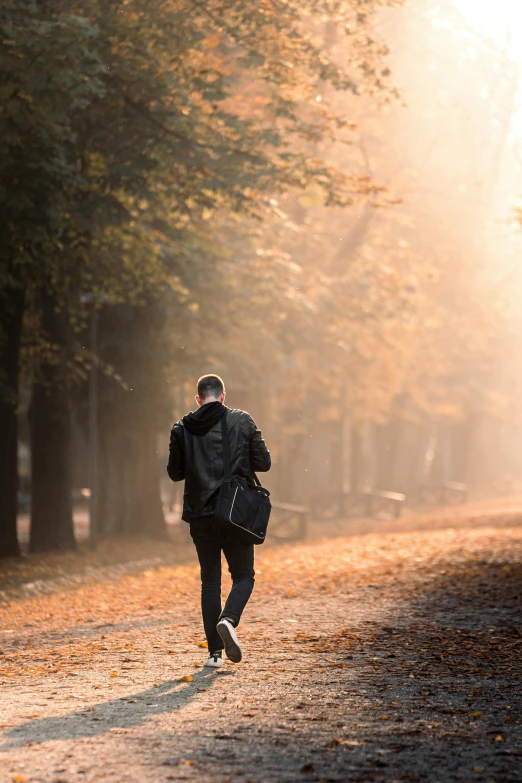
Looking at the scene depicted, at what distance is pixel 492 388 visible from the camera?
56.7m

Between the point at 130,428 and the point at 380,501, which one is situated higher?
the point at 130,428

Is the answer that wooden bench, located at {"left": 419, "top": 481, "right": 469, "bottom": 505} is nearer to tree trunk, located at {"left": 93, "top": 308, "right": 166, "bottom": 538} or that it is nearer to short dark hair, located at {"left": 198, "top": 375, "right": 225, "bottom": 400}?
tree trunk, located at {"left": 93, "top": 308, "right": 166, "bottom": 538}

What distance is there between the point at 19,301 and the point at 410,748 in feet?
42.8

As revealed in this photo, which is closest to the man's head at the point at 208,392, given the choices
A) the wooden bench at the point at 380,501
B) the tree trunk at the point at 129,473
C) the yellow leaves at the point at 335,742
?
the yellow leaves at the point at 335,742

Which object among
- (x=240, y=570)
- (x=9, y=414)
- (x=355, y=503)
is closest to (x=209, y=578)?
(x=240, y=570)

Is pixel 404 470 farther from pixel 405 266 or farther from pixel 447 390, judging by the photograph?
pixel 405 266

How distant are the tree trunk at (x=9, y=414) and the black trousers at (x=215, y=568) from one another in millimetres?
9030

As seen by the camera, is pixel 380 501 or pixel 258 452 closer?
pixel 258 452

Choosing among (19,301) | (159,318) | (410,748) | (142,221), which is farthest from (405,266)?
(410,748)

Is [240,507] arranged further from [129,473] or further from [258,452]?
[129,473]

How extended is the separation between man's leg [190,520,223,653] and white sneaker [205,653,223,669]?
7cm

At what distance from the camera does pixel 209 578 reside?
29.7 feet

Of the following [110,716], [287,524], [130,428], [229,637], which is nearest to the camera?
[110,716]

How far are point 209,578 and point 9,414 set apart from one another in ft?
35.9
